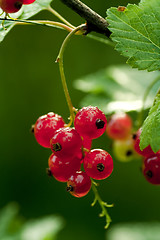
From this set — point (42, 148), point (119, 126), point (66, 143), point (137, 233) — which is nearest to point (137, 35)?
point (66, 143)

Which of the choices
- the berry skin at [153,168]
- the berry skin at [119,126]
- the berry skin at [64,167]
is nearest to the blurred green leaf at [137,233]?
the berry skin at [119,126]

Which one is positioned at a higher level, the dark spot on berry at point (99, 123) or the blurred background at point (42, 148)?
the dark spot on berry at point (99, 123)

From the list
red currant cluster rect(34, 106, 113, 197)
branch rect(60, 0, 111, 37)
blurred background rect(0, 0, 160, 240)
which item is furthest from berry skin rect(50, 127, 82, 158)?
blurred background rect(0, 0, 160, 240)

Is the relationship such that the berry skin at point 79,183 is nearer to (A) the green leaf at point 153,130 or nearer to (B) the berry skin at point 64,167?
(B) the berry skin at point 64,167

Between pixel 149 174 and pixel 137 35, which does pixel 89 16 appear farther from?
pixel 149 174

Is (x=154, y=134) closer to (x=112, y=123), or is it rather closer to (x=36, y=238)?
(x=112, y=123)

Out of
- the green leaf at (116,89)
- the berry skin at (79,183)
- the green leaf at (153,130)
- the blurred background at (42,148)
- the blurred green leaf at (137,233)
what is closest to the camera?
the green leaf at (153,130)
